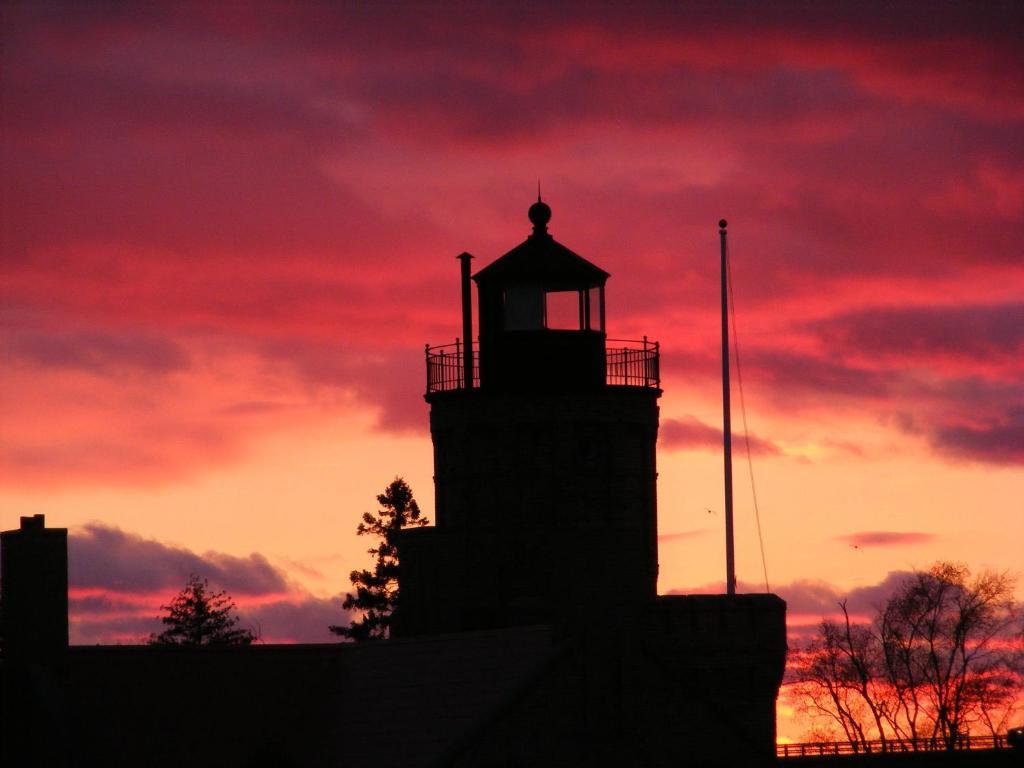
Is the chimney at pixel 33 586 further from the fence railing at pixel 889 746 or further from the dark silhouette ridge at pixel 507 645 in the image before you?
the fence railing at pixel 889 746

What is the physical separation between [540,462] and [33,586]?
49.1 feet

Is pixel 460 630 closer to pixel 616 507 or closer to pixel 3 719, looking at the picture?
pixel 616 507

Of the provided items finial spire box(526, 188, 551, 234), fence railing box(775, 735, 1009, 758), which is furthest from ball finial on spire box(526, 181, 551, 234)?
fence railing box(775, 735, 1009, 758)

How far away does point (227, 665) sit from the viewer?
4519cm

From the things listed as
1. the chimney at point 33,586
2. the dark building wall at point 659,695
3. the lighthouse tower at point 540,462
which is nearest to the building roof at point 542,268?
the lighthouse tower at point 540,462

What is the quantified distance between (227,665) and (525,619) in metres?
7.06

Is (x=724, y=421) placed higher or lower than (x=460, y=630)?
higher

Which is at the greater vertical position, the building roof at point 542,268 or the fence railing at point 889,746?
the building roof at point 542,268

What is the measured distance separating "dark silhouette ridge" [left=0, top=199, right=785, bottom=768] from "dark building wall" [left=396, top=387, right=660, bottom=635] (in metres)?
0.05

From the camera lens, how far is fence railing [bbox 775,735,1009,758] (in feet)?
221

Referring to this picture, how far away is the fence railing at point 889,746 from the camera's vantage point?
67.5 m

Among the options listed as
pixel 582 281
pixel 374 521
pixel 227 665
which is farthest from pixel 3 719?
pixel 374 521

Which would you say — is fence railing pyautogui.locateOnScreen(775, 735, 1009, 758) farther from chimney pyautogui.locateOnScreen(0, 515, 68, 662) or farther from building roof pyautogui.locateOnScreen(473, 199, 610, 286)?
chimney pyautogui.locateOnScreen(0, 515, 68, 662)

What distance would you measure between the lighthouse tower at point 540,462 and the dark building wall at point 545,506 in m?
0.03
